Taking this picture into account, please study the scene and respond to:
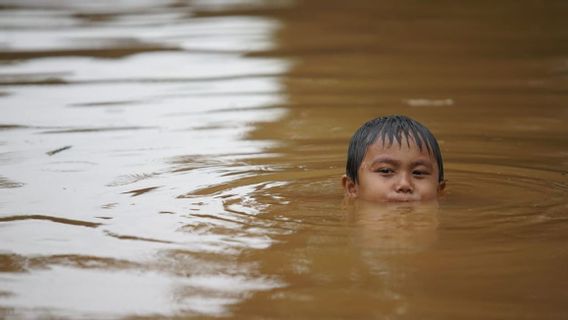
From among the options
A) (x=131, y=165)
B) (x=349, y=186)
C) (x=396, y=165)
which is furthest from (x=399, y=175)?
(x=131, y=165)

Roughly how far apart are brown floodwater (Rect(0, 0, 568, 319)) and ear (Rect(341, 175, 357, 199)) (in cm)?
6

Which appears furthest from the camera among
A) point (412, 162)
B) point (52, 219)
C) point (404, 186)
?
point (412, 162)

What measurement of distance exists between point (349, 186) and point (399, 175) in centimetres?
33

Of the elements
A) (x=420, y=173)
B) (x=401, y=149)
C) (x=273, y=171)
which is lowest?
(x=273, y=171)

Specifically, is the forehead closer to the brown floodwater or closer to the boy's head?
the boy's head

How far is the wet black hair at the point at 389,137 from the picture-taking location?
5676 mm

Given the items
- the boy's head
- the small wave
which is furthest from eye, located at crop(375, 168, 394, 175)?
the small wave

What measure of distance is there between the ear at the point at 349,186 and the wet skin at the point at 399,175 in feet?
0.09

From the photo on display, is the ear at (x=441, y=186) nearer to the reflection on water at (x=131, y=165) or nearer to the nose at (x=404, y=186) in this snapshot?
the nose at (x=404, y=186)

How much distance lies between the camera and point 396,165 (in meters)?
5.61

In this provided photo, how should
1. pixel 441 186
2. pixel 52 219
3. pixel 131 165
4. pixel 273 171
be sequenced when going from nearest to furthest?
1. pixel 52 219
2. pixel 441 186
3. pixel 273 171
4. pixel 131 165

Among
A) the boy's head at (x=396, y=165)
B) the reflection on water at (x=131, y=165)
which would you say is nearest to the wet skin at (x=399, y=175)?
the boy's head at (x=396, y=165)

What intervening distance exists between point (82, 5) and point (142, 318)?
12.7 meters

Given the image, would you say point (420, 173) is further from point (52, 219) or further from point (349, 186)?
point (52, 219)
